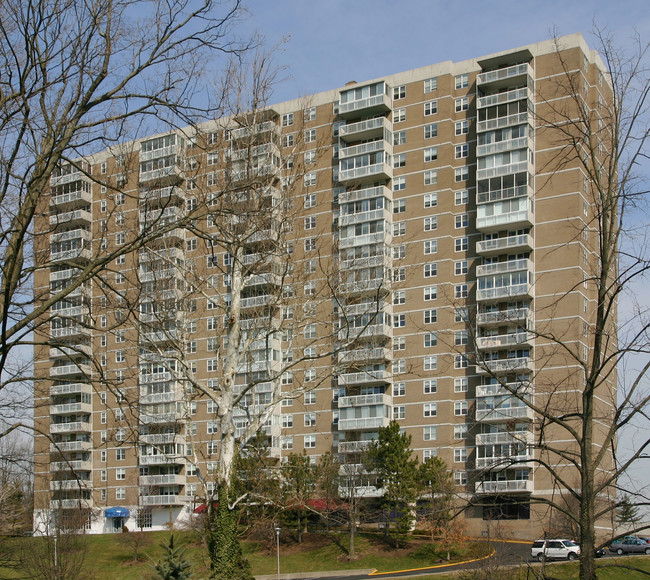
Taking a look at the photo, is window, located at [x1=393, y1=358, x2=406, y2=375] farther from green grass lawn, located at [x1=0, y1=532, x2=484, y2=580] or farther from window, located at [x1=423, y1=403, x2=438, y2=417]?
green grass lawn, located at [x1=0, y1=532, x2=484, y2=580]

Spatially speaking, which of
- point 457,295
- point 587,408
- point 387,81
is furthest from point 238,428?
point 587,408

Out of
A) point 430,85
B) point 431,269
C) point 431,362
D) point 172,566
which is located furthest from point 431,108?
point 172,566

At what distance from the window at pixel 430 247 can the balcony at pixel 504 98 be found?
45.7ft

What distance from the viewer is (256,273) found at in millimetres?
22734

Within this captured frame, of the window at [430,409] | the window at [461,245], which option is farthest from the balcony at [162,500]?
the window at [461,245]

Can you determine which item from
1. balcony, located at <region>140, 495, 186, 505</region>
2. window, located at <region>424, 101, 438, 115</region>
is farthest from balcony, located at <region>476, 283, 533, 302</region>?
balcony, located at <region>140, 495, 186, 505</region>

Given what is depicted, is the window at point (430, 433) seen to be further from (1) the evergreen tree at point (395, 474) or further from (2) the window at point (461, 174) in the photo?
(2) the window at point (461, 174)

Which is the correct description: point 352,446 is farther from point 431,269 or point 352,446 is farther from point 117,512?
point 117,512

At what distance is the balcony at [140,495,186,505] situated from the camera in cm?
8581

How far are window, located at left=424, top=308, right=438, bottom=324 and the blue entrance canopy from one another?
41034 millimetres

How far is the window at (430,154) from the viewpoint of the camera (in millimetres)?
82062

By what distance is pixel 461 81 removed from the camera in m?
83.0

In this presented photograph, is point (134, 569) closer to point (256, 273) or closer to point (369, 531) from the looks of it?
point (369, 531)

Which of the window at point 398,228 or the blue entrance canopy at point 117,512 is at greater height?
the window at point 398,228
